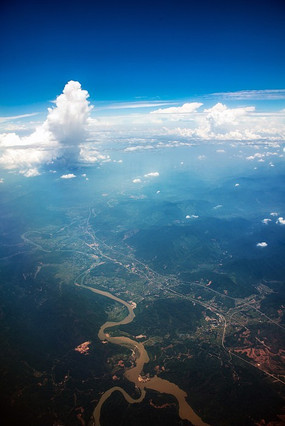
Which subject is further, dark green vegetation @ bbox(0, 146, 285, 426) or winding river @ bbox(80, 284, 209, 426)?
dark green vegetation @ bbox(0, 146, 285, 426)

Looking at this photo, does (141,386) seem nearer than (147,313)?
Yes

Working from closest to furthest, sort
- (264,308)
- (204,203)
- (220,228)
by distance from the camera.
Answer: (264,308) → (220,228) → (204,203)

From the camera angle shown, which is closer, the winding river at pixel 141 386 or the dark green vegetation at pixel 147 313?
the winding river at pixel 141 386

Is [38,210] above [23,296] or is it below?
above

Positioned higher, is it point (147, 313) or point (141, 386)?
point (141, 386)

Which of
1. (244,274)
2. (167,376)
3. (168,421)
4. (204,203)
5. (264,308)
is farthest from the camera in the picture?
(204,203)

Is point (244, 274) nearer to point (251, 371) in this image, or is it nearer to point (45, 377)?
point (251, 371)

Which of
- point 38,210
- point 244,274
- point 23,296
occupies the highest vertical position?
point 38,210

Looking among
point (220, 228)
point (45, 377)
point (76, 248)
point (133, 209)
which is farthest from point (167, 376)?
point (133, 209)
